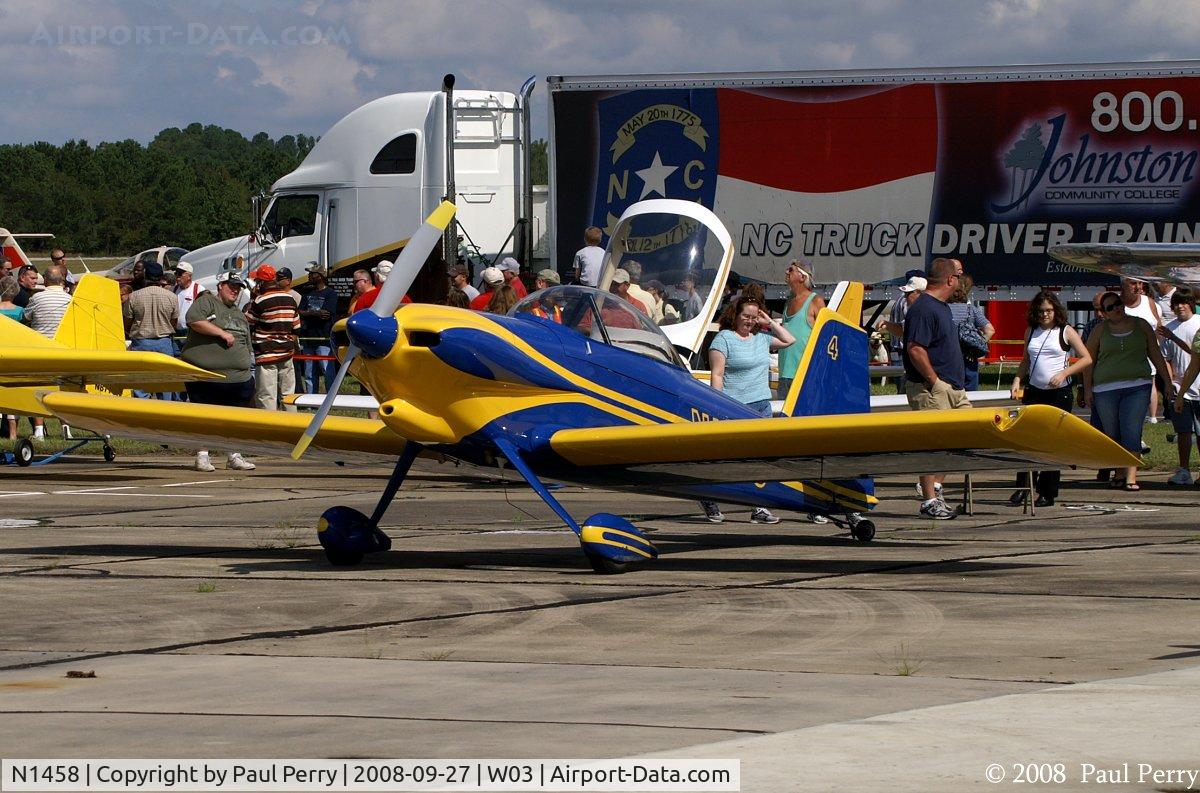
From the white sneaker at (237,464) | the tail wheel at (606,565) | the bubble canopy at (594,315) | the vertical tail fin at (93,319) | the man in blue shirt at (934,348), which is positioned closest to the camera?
the tail wheel at (606,565)

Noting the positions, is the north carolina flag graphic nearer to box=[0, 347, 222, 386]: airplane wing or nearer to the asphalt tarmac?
box=[0, 347, 222, 386]: airplane wing

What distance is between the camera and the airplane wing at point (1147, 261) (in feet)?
37.8

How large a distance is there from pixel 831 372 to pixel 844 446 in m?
2.39

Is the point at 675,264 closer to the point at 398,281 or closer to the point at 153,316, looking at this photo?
the point at 398,281

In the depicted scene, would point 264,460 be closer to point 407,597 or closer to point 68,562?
point 68,562

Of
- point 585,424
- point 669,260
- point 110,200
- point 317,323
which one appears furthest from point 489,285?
point 110,200

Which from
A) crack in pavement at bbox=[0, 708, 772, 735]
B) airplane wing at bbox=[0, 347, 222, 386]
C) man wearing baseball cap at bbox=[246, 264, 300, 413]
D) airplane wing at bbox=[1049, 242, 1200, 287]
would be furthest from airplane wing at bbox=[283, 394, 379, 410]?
crack in pavement at bbox=[0, 708, 772, 735]

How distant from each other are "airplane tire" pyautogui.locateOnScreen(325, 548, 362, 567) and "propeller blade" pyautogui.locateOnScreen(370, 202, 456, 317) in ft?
5.05

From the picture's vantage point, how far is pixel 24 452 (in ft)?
55.3

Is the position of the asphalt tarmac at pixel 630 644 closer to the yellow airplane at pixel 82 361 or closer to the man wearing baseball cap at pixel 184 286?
the yellow airplane at pixel 82 361

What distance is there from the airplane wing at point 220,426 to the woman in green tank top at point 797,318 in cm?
378

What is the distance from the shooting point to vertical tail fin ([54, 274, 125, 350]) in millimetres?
16562

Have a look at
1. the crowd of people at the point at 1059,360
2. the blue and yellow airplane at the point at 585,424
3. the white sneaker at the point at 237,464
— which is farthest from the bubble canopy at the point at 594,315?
the white sneaker at the point at 237,464

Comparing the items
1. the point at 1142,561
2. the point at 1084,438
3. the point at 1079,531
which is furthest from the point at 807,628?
the point at 1079,531
